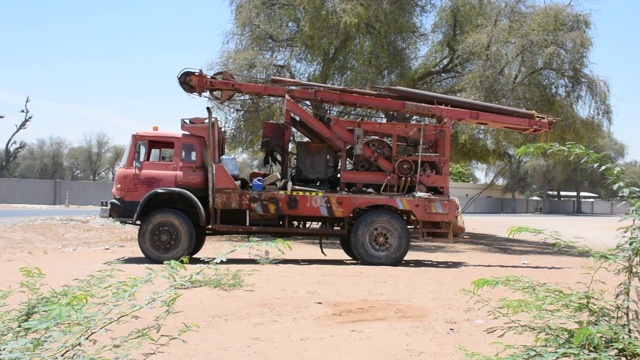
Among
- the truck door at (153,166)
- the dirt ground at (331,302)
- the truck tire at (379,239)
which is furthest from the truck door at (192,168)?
the truck tire at (379,239)

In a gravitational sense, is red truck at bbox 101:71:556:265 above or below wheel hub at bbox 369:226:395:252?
above

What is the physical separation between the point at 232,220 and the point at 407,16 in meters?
11.0

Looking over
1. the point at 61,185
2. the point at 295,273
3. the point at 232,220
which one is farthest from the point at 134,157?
the point at 61,185

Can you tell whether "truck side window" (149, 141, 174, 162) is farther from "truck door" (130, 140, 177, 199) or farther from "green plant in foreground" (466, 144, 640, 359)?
"green plant in foreground" (466, 144, 640, 359)

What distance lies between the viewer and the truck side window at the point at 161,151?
15109mm

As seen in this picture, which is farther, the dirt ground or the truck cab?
the truck cab

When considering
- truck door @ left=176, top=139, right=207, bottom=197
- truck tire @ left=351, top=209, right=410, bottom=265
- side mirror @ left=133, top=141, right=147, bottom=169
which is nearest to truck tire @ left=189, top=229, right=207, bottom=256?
truck door @ left=176, top=139, right=207, bottom=197

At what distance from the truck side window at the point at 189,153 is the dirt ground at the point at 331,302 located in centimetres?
223

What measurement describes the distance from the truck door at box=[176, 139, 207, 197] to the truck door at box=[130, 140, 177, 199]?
14cm

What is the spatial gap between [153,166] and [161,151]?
0.37 metres

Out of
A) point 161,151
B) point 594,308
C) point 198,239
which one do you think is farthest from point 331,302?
point 161,151

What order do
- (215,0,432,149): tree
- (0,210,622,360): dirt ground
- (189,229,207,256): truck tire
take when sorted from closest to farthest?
(0,210,622,360): dirt ground, (189,229,207,256): truck tire, (215,0,432,149): tree

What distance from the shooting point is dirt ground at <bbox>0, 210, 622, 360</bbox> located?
736cm

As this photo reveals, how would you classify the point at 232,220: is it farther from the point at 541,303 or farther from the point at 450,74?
the point at 450,74
